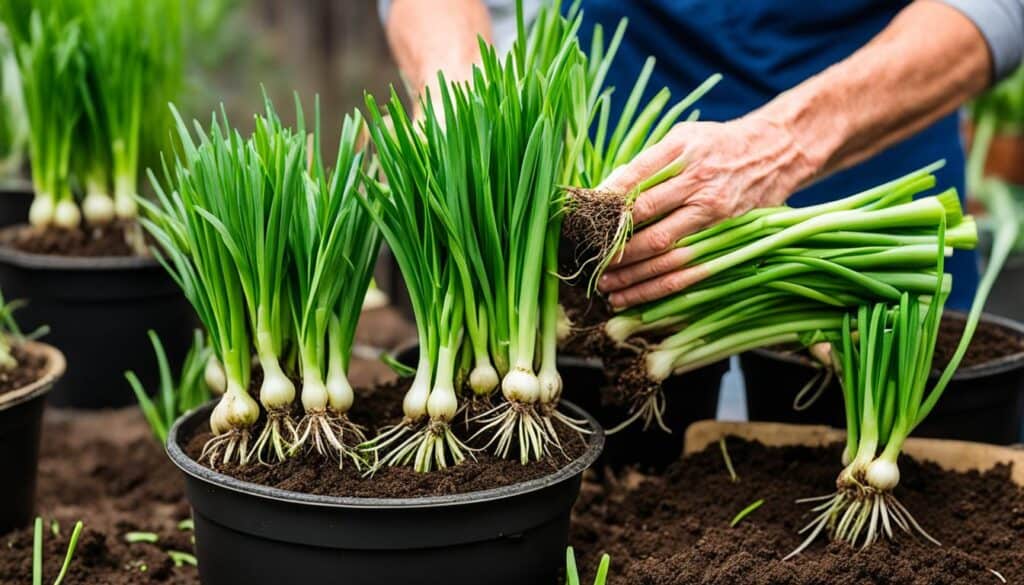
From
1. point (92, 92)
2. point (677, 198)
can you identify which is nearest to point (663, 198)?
point (677, 198)

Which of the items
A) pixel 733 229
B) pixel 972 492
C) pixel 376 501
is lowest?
pixel 972 492

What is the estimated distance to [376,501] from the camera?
3.68 ft

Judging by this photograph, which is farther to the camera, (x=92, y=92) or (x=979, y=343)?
(x=92, y=92)

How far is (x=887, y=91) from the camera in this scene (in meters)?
1.64

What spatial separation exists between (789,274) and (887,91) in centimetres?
43

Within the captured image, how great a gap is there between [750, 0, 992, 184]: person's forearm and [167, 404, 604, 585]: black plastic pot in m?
0.61

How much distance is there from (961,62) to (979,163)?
254 cm

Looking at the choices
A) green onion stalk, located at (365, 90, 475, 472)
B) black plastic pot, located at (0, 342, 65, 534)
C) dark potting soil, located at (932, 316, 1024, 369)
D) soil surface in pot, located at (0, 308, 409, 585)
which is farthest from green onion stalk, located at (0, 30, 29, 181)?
dark potting soil, located at (932, 316, 1024, 369)

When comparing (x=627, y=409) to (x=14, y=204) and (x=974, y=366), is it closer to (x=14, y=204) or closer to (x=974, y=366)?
(x=974, y=366)

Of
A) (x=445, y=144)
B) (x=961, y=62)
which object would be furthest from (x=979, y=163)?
(x=445, y=144)

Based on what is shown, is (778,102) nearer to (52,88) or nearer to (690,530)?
(690,530)

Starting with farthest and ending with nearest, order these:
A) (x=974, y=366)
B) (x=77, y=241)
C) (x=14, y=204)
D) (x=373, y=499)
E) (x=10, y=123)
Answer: (x=10, y=123) < (x=14, y=204) < (x=77, y=241) < (x=974, y=366) < (x=373, y=499)

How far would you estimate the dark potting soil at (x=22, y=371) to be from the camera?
1617 mm

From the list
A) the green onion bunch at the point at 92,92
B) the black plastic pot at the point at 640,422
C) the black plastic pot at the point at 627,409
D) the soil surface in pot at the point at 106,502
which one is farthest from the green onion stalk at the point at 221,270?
the green onion bunch at the point at 92,92
